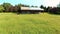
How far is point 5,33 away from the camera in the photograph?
15.7 m

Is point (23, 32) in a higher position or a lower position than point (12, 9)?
higher

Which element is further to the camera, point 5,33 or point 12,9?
point 12,9

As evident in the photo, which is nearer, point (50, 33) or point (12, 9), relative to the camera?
point (50, 33)

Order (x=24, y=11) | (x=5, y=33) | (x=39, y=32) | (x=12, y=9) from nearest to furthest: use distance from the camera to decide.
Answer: (x=5, y=33) < (x=39, y=32) < (x=24, y=11) < (x=12, y=9)

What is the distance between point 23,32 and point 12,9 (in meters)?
57.6

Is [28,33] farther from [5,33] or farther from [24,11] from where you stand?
[24,11]

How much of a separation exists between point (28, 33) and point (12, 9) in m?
58.0

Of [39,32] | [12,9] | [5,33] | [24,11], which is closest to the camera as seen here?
[5,33]

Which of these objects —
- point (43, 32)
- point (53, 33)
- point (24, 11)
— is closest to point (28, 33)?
point (43, 32)

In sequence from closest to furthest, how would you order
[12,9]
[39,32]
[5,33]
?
[5,33] < [39,32] < [12,9]

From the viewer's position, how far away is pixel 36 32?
16.7 metres

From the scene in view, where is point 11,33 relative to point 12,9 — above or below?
above

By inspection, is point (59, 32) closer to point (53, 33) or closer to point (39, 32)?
point (53, 33)

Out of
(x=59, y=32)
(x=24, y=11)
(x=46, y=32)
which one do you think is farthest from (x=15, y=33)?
(x=24, y=11)
